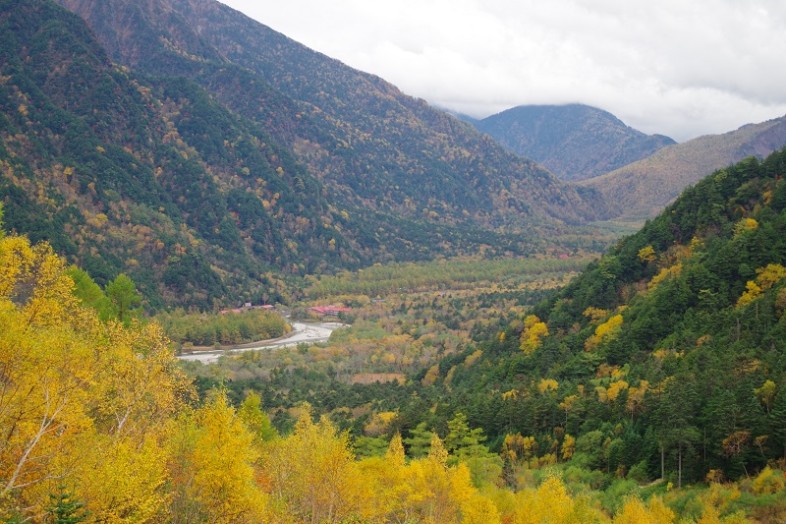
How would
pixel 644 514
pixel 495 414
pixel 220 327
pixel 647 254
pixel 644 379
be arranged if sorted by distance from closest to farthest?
pixel 644 514 < pixel 644 379 < pixel 495 414 < pixel 647 254 < pixel 220 327

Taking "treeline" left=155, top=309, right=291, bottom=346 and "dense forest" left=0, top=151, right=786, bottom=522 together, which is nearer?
"dense forest" left=0, top=151, right=786, bottom=522

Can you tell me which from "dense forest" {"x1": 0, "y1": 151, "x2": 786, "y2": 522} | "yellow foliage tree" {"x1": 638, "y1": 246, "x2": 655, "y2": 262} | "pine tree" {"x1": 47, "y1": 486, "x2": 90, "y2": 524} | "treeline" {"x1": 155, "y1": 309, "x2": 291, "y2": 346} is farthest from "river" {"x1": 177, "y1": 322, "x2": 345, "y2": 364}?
"pine tree" {"x1": 47, "y1": 486, "x2": 90, "y2": 524}

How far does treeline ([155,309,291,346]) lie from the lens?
157 metres

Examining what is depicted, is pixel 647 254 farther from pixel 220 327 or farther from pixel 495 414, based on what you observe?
pixel 220 327

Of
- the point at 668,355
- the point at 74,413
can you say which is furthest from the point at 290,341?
the point at 74,413

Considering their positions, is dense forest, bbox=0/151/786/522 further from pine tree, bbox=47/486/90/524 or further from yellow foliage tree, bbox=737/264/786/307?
pine tree, bbox=47/486/90/524

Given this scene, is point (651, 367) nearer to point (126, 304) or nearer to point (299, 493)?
point (299, 493)

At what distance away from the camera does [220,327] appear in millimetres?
162625

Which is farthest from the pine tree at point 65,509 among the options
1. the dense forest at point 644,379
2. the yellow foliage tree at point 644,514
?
the dense forest at point 644,379

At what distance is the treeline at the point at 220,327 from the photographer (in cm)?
15712

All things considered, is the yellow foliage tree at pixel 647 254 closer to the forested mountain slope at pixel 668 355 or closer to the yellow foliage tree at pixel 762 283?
the forested mountain slope at pixel 668 355

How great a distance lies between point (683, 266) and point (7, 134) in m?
180

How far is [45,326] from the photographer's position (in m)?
39.1

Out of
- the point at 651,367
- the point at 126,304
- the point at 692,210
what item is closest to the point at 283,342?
the point at 126,304
